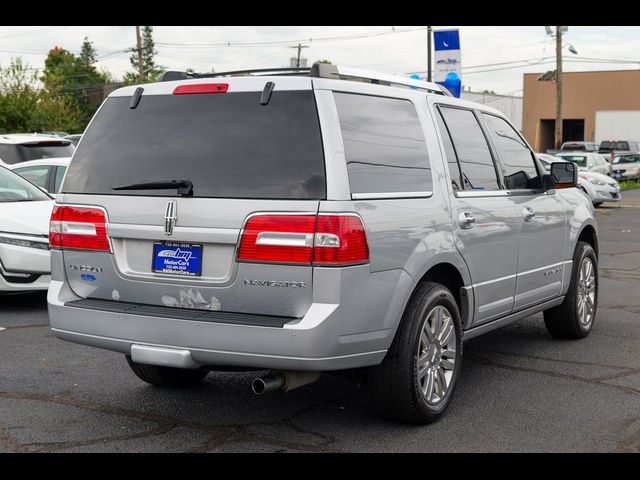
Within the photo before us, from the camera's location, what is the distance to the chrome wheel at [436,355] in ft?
17.2

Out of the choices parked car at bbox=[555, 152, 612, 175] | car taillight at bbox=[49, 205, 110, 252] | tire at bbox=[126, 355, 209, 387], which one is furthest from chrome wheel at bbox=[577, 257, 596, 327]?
parked car at bbox=[555, 152, 612, 175]

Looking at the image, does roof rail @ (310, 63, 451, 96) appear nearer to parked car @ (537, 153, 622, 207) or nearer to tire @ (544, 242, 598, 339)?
tire @ (544, 242, 598, 339)

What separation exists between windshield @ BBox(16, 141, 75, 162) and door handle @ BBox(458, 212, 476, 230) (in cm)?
1030

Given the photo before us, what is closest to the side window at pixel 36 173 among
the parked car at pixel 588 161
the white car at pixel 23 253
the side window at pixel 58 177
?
the side window at pixel 58 177

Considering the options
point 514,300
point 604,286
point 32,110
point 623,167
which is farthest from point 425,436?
point 32,110

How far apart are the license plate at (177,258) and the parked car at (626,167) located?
3666 centimetres

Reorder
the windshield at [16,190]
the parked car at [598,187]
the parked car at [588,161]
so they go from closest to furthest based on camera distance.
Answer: the windshield at [16,190] < the parked car at [598,187] < the parked car at [588,161]

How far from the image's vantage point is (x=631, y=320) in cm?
860

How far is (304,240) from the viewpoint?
452cm

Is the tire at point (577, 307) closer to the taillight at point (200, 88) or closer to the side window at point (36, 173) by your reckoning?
the taillight at point (200, 88)

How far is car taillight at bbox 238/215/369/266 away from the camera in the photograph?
14.8 feet

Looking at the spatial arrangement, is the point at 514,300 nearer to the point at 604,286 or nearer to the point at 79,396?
the point at 79,396
